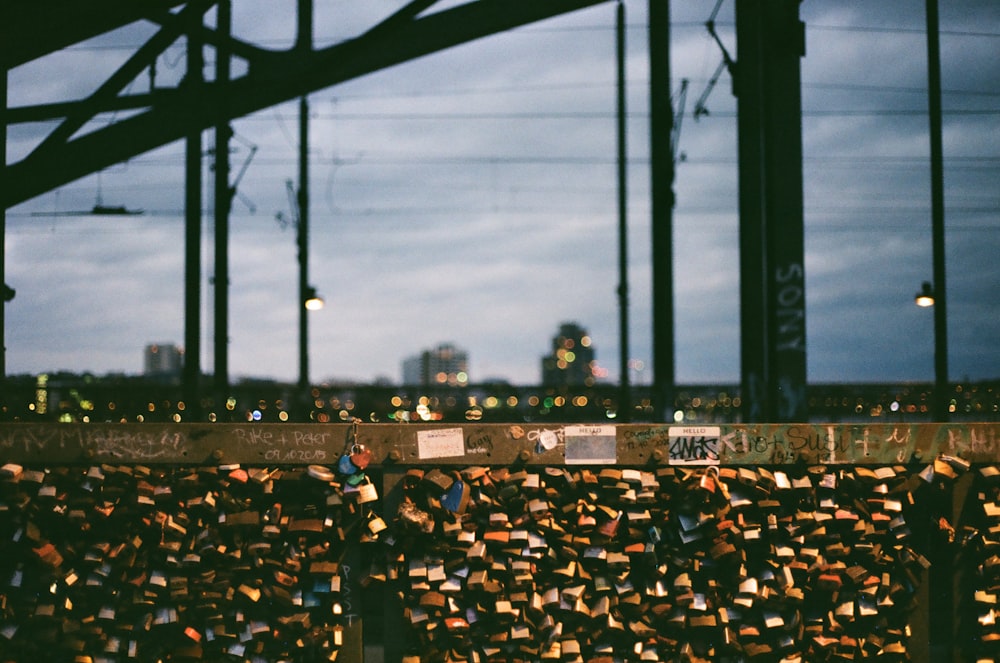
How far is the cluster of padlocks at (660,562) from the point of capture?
3764 millimetres

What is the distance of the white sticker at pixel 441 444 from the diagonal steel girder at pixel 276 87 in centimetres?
959

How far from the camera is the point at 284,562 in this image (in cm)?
383

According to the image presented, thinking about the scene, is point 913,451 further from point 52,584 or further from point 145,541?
point 52,584

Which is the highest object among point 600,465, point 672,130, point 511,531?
point 672,130

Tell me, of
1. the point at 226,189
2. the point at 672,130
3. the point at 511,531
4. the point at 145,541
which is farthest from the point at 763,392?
the point at 226,189

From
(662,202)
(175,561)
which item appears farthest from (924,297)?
(175,561)

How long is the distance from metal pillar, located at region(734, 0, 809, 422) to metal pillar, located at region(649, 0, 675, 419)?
3967mm

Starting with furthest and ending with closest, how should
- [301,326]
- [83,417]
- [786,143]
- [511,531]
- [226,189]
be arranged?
[301,326], [226,189], [83,417], [786,143], [511,531]

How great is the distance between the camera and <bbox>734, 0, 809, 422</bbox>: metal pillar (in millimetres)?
10156

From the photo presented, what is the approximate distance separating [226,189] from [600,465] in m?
14.6

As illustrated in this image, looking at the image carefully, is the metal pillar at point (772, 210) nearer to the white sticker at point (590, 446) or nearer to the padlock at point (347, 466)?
the white sticker at point (590, 446)

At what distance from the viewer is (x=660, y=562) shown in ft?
12.5

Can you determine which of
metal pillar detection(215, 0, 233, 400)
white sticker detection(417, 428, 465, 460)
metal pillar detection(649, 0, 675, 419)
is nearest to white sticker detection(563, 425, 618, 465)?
white sticker detection(417, 428, 465, 460)

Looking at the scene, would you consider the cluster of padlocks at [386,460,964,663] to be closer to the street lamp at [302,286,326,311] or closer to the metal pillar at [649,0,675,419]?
the metal pillar at [649,0,675,419]
